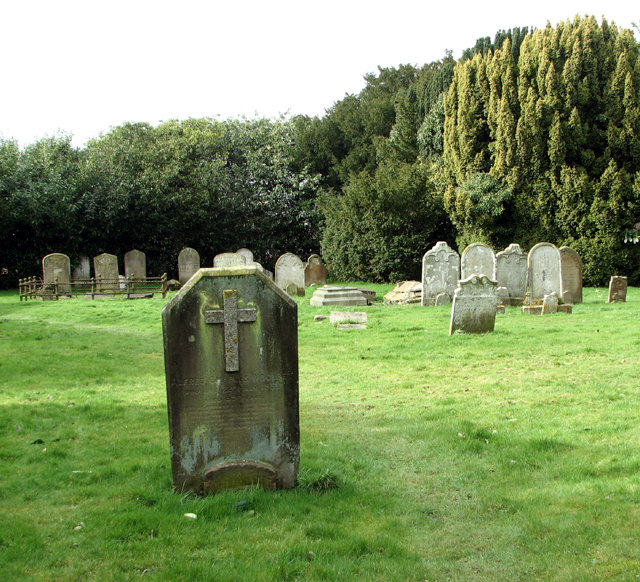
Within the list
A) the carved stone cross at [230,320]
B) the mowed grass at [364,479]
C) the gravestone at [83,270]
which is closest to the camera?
the mowed grass at [364,479]

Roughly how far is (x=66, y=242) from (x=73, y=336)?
17.2 m

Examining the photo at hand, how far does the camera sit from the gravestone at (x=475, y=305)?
11.4m

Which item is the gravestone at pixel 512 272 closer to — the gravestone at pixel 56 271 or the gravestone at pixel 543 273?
the gravestone at pixel 543 273

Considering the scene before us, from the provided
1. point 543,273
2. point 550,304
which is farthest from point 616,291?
point 550,304

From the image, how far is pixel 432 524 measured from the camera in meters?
3.97

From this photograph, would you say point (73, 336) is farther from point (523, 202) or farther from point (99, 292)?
point (523, 202)

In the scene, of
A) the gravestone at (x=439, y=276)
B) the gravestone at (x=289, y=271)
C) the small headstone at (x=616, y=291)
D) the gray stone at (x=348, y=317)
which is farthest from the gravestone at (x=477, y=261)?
the gravestone at (x=289, y=271)

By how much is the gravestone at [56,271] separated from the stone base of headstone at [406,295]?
12.0 m

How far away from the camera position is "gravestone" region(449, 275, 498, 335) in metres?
11.4

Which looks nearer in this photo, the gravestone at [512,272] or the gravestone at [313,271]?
the gravestone at [512,272]

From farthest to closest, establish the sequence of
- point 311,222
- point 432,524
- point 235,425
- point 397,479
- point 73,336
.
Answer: point 311,222 < point 73,336 < point 397,479 < point 235,425 < point 432,524

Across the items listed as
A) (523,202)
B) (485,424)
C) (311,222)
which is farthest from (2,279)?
(485,424)

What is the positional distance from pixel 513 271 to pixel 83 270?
769 inches

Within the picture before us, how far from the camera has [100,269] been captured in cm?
2377
